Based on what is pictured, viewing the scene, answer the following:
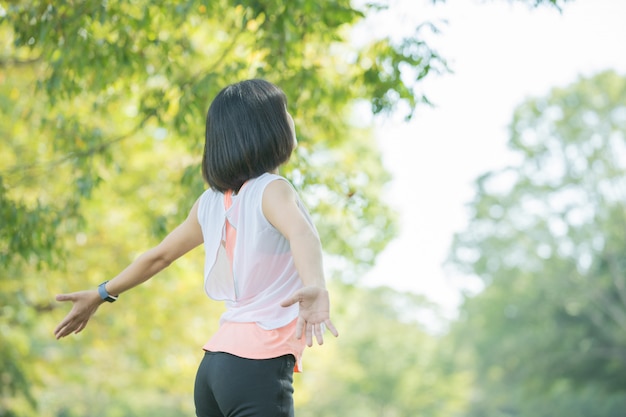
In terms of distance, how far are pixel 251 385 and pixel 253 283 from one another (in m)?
0.32

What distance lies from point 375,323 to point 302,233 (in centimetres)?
3371

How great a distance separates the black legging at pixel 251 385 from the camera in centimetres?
226

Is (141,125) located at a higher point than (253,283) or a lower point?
higher

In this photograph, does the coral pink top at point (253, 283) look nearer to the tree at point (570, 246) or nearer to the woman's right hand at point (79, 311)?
the woman's right hand at point (79, 311)

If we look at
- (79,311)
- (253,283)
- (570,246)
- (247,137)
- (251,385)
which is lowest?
(251,385)

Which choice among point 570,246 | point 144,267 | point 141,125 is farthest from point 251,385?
point 570,246

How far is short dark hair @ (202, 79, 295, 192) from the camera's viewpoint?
2465mm

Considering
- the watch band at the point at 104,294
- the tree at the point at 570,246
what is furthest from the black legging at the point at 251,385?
the tree at the point at 570,246

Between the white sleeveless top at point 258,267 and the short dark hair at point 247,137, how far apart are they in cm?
6

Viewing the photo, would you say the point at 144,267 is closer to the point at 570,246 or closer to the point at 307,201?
the point at 307,201

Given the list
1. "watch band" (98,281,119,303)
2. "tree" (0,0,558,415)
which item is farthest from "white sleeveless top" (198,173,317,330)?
"tree" (0,0,558,415)

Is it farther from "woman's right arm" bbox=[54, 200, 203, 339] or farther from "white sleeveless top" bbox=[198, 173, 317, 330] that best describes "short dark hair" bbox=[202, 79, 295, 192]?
"woman's right arm" bbox=[54, 200, 203, 339]

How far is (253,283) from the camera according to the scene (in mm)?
2426

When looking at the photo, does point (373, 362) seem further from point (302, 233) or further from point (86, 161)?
point (302, 233)
